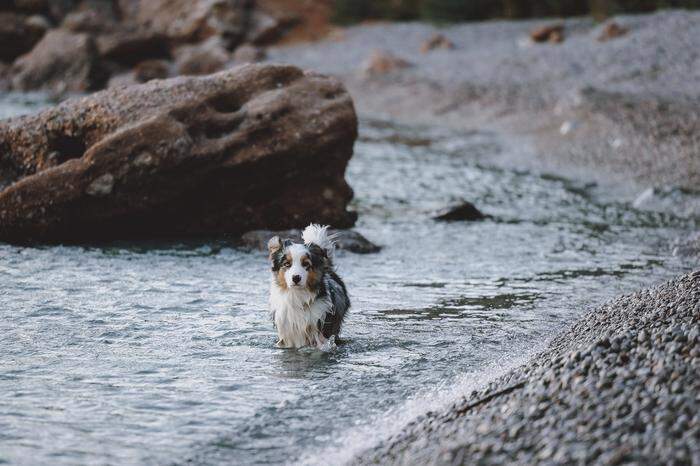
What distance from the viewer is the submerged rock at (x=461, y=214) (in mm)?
17828

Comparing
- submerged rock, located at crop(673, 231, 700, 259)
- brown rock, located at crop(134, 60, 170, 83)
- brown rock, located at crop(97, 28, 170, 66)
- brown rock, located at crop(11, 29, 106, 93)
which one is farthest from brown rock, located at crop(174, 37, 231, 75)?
submerged rock, located at crop(673, 231, 700, 259)

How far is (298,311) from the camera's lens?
9.93 m

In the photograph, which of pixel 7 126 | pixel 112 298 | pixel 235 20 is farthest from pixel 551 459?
pixel 235 20

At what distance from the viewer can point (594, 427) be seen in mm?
6516

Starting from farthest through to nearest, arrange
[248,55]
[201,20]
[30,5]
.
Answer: [30,5] → [201,20] → [248,55]

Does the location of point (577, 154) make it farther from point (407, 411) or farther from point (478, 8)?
point (478, 8)

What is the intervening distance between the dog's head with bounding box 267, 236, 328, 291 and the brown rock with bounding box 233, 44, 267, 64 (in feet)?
104

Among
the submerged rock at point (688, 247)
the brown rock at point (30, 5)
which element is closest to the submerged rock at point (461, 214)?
the submerged rock at point (688, 247)

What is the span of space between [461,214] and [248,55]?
81.8 feet

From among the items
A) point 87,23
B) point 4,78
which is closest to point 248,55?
point 87,23

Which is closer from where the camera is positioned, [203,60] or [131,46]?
[203,60]

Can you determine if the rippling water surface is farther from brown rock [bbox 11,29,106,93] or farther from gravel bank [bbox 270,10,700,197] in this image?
brown rock [bbox 11,29,106,93]

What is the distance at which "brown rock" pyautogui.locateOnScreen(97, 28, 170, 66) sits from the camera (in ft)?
135

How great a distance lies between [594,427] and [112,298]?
727 cm
